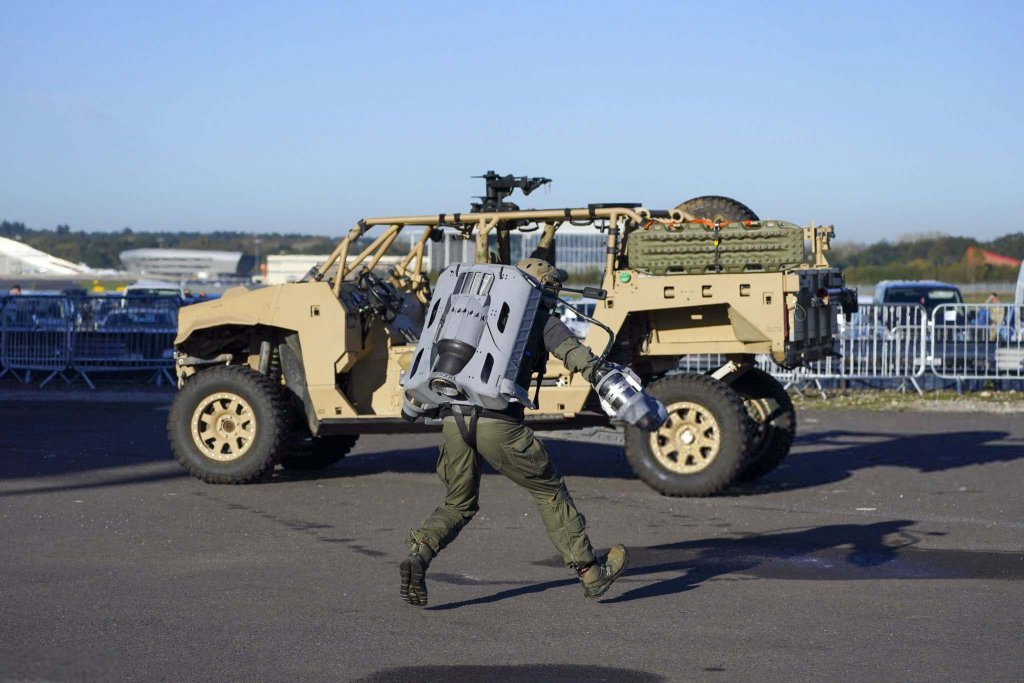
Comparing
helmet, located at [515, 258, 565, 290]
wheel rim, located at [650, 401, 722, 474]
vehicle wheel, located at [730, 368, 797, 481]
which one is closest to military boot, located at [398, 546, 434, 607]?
helmet, located at [515, 258, 565, 290]

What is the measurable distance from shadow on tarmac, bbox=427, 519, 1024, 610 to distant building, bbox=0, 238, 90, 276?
69.4 meters

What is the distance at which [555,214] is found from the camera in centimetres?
1119

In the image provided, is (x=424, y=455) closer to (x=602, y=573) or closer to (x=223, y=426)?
(x=223, y=426)

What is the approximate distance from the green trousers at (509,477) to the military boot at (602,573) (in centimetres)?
6

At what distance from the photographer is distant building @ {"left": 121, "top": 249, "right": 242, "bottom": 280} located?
124m

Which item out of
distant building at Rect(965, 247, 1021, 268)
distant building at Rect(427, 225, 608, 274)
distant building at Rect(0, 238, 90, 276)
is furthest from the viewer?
distant building at Rect(0, 238, 90, 276)

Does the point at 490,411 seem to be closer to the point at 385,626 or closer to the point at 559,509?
the point at 559,509

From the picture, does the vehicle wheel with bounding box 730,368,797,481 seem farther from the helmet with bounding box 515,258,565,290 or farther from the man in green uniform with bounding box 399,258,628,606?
the man in green uniform with bounding box 399,258,628,606

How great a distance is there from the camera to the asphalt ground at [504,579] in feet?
19.5

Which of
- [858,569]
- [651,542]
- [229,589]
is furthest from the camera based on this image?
[651,542]

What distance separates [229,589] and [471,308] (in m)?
1.99

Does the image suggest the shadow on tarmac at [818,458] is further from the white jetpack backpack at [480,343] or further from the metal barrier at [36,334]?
the metal barrier at [36,334]

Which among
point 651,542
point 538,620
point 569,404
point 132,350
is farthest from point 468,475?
point 132,350

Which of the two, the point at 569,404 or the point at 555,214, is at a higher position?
the point at 555,214
